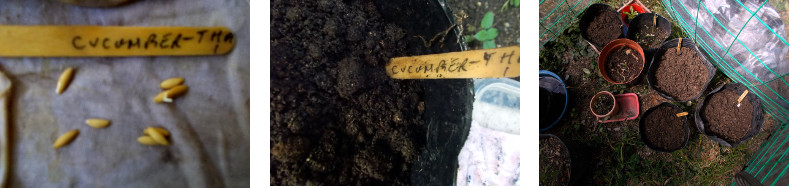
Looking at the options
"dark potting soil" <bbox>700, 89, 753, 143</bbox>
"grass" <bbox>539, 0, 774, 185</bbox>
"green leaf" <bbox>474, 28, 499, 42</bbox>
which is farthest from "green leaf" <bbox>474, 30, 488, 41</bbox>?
"dark potting soil" <bbox>700, 89, 753, 143</bbox>

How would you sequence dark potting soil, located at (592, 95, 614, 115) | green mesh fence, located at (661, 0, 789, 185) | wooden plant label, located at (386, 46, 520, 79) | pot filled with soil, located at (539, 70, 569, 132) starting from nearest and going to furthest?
wooden plant label, located at (386, 46, 520, 79), green mesh fence, located at (661, 0, 789, 185), pot filled with soil, located at (539, 70, 569, 132), dark potting soil, located at (592, 95, 614, 115)

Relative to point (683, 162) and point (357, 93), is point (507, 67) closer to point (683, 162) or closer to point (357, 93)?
point (357, 93)

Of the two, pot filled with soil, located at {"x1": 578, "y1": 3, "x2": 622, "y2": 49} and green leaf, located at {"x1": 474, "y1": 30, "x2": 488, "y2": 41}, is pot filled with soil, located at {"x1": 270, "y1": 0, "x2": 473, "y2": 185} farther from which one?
pot filled with soil, located at {"x1": 578, "y1": 3, "x2": 622, "y2": 49}

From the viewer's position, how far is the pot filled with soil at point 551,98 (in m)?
1.39

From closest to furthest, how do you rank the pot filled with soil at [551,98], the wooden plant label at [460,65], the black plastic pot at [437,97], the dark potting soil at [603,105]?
the wooden plant label at [460,65] < the black plastic pot at [437,97] < the pot filled with soil at [551,98] < the dark potting soil at [603,105]

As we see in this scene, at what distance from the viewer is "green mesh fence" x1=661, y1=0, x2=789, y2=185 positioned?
4.16 ft

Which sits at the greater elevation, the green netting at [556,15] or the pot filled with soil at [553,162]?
the green netting at [556,15]

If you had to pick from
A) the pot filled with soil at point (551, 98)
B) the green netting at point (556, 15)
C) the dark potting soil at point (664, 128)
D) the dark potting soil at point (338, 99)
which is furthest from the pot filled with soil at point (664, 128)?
Result: the dark potting soil at point (338, 99)

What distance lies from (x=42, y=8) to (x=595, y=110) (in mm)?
1672

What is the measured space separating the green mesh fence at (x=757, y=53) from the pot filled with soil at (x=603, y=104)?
14.4 inches

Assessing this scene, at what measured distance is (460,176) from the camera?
2.78 ft

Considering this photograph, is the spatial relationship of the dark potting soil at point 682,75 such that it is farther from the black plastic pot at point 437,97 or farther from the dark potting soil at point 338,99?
the dark potting soil at point 338,99

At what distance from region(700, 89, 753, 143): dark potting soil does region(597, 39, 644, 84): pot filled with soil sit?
275 mm

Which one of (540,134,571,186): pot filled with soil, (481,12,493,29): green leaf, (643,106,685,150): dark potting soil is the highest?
(481,12,493,29): green leaf
